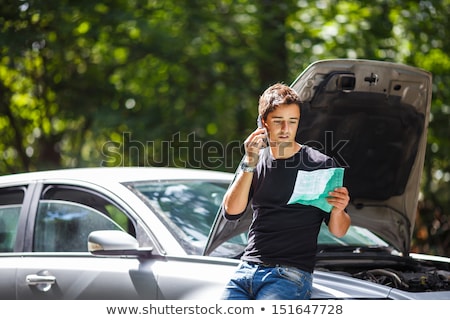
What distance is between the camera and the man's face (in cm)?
308

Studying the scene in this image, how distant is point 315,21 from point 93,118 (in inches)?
135

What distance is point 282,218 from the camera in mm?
3094

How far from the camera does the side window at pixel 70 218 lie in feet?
14.0

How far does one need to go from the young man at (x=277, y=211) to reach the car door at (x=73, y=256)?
0.86 meters

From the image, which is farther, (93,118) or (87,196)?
(93,118)

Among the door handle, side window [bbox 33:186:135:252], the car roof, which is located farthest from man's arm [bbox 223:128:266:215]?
the door handle

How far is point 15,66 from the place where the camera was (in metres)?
10.2

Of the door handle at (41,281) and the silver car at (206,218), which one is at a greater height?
the silver car at (206,218)

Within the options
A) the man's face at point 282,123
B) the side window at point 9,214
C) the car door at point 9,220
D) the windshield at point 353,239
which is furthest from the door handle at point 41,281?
the man's face at point 282,123

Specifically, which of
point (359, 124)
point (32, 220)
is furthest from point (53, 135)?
point (359, 124)

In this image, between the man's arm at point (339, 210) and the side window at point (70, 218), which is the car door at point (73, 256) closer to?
the side window at point (70, 218)

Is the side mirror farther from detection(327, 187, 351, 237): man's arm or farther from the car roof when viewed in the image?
detection(327, 187, 351, 237): man's arm

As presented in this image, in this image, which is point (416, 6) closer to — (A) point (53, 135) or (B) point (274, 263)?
(A) point (53, 135)

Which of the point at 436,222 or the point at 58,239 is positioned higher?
the point at 58,239
